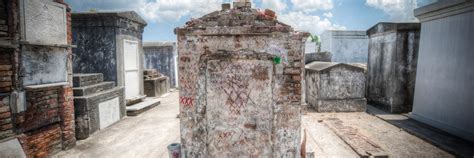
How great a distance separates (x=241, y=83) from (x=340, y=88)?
643cm

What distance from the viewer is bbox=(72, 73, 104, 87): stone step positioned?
657cm

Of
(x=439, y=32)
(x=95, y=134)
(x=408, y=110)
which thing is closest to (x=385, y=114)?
(x=408, y=110)

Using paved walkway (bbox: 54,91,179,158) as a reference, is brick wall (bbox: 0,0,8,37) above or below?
above

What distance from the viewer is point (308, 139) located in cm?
644

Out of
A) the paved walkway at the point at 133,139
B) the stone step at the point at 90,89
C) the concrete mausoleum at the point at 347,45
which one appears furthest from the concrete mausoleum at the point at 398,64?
the concrete mausoleum at the point at 347,45

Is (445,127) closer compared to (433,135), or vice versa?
(433,135)

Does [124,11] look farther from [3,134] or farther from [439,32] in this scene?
[439,32]

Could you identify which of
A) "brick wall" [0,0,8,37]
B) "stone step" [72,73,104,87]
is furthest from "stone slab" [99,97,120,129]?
"brick wall" [0,0,8,37]

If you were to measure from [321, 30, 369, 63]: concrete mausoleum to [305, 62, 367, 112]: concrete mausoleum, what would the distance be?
13.8 m

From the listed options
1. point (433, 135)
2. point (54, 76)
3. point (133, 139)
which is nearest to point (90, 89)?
point (54, 76)

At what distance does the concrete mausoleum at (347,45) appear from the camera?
879 inches

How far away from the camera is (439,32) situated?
290 inches

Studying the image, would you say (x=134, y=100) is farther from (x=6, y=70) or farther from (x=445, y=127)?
(x=445, y=127)

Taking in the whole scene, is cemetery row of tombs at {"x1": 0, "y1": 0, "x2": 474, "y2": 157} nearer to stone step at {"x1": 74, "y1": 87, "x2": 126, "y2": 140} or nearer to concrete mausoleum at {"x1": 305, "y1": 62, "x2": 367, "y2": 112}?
stone step at {"x1": 74, "y1": 87, "x2": 126, "y2": 140}
